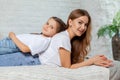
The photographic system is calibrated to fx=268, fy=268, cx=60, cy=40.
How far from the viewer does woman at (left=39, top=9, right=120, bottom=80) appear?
5.28ft

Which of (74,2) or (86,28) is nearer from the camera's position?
(86,28)

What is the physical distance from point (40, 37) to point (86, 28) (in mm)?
320

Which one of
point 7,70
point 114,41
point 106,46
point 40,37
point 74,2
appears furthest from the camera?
point 74,2

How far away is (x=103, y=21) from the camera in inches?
147

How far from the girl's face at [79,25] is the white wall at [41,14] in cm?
190

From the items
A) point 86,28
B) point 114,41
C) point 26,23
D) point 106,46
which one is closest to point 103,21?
point 106,46

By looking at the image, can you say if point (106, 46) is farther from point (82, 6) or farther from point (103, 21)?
point (82, 6)

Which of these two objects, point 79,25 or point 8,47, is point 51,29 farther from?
point 8,47

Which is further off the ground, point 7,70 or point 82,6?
point 82,6

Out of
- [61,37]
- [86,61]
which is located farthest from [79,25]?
[86,61]

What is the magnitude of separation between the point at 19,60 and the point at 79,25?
1.52 feet

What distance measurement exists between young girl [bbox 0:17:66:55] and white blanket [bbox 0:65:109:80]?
1.04 ft

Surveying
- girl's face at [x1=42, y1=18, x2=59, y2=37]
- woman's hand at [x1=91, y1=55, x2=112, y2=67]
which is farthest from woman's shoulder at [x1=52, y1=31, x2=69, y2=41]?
woman's hand at [x1=91, y1=55, x2=112, y2=67]

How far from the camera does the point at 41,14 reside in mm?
3896
